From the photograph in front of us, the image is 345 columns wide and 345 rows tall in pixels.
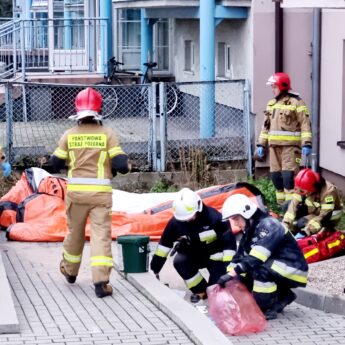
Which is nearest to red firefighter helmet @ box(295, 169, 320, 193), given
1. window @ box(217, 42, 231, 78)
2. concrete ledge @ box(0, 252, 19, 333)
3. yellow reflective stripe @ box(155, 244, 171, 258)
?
yellow reflective stripe @ box(155, 244, 171, 258)

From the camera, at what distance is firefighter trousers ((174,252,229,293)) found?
9.44m

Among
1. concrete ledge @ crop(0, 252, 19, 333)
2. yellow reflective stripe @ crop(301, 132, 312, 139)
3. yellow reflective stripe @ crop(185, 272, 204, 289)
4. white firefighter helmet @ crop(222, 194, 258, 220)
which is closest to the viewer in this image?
concrete ledge @ crop(0, 252, 19, 333)

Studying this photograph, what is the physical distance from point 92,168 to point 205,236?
1.14 metres

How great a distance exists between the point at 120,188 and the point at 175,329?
711cm

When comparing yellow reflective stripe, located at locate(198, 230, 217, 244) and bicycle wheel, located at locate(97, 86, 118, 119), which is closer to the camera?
yellow reflective stripe, located at locate(198, 230, 217, 244)

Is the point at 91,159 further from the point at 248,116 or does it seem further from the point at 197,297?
the point at 248,116

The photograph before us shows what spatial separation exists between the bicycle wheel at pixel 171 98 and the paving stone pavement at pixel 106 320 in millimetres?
7345

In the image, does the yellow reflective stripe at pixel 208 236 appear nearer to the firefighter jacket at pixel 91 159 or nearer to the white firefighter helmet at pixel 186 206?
the white firefighter helmet at pixel 186 206

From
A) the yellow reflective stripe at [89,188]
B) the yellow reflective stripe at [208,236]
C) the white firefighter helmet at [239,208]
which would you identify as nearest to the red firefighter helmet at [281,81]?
the yellow reflective stripe at [208,236]

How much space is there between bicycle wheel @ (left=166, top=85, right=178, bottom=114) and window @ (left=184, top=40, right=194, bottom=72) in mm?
2013

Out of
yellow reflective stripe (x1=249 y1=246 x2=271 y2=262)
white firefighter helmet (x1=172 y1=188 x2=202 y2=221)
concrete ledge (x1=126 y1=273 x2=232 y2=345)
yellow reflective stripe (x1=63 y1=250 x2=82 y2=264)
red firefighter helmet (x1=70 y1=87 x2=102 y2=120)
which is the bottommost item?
concrete ledge (x1=126 y1=273 x2=232 y2=345)

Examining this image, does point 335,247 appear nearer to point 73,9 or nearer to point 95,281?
point 95,281

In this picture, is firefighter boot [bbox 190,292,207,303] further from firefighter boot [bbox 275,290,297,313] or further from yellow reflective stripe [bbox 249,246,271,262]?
yellow reflective stripe [bbox 249,246,271,262]

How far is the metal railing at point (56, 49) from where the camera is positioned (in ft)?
70.7
